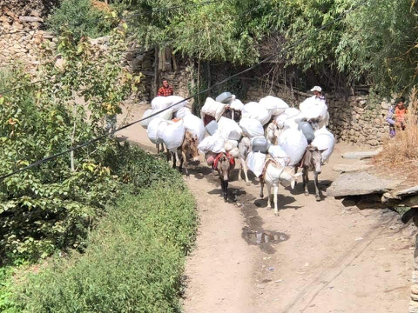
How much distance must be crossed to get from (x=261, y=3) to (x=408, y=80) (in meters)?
8.93

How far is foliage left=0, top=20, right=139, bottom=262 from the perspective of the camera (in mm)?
15273

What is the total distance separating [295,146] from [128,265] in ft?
17.5

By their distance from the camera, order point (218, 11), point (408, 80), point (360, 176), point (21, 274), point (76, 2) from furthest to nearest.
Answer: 1. point (76, 2)
2. point (218, 11)
3. point (21, 274)
4. point (408, 80)
5. point (360, 176)

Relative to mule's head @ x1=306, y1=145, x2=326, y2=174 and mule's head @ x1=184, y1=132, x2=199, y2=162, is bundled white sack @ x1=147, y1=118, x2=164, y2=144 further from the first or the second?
mule's head @ x1=306, y1=145, x2=326, y2=174

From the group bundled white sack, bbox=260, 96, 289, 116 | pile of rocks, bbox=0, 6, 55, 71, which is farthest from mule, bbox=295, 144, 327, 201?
pile of rocks, bbox=0, 6, 55, 71

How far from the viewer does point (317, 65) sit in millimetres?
20016

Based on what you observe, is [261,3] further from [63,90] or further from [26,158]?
[26,158]

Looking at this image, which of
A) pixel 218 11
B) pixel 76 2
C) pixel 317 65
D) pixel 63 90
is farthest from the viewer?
pixel 76 2

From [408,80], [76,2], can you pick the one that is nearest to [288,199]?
[408,80]

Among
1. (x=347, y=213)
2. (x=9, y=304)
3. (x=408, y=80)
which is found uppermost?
(x=408, y=80)

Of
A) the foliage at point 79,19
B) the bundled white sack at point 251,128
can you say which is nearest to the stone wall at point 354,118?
the bundled white sack at point 251,128

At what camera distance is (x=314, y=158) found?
15805 mm

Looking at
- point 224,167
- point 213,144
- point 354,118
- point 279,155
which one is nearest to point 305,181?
point 279,155

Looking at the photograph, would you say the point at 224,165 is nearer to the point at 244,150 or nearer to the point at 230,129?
the point at 230,129
